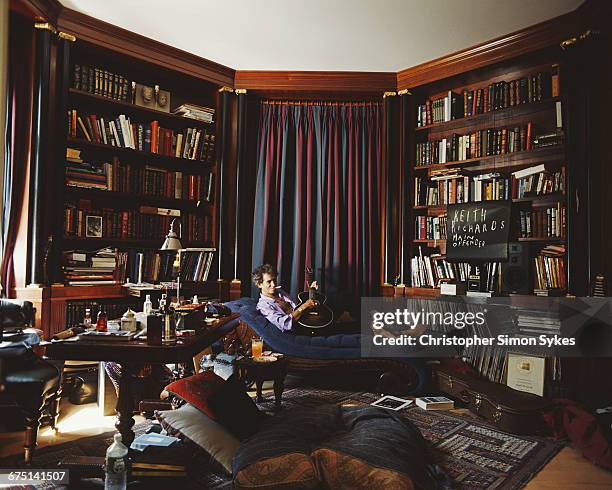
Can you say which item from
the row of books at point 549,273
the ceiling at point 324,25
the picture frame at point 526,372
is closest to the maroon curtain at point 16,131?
the ceiling at point 324,25

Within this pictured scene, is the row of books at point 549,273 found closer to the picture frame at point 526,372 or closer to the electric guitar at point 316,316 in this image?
the picture frame at point 526,372

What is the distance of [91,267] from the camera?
3.80 metres

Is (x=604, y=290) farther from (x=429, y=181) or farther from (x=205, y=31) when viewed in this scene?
(x=205, y=31)

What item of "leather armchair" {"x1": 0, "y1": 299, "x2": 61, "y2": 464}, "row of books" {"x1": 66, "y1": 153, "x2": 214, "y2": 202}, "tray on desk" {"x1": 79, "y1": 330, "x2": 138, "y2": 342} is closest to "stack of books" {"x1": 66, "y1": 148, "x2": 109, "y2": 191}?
"row of books" {"x1": 66, "y1": 153, "x2": 214, "y2": 202}

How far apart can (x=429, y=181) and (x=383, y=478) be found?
10.1 ft

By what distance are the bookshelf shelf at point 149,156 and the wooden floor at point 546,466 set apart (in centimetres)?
191

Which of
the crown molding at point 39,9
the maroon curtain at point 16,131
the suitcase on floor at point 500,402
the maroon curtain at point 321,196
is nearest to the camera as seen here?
the suitcase on floor at point 500,402

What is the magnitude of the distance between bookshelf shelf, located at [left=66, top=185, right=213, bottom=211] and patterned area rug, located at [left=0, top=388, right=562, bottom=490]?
1932 mm

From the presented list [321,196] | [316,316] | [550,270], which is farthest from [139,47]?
[550,270]

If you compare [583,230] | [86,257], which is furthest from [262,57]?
[583,230]

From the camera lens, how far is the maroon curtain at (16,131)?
343cm

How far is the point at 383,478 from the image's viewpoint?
6.47 feet

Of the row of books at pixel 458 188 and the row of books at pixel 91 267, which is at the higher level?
the row of books at pixel 458 188

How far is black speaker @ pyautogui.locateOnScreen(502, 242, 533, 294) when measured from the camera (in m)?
3.63
